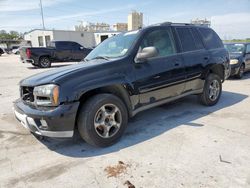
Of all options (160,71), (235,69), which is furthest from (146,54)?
(235,69)

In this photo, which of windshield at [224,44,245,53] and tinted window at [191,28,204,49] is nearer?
tinted window at [191,28,204,49]

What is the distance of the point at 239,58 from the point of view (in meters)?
9.27

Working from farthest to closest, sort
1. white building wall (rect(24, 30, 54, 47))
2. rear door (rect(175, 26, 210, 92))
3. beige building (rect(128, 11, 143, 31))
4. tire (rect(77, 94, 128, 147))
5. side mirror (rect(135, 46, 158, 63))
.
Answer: beige building (rect(128, 11, 143, 31)), white building wall (rect(24, 30, 54, 47)), rear door (rect(175, 26, 210, 92)), side mirror (rect(135, 46, 158, 63)), tire (rect(77, 94, 128, 147))

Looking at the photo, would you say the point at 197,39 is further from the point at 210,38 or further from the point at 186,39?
the point at 210,38

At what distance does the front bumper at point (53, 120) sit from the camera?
3.01 m

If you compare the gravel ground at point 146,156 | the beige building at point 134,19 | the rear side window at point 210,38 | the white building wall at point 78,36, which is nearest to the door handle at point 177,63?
the gravel ground at point 146,156

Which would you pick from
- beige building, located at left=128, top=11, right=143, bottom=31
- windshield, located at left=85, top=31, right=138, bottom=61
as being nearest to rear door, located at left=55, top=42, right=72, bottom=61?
windshield, located at left=85, top=31, right=138, bottom=61

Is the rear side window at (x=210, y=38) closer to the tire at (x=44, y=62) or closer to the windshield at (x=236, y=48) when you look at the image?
the windshield at (x=236, y=48)

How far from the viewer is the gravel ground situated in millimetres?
2689

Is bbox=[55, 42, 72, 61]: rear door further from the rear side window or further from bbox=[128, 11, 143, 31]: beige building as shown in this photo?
bbox=[128, 11, 143, 31]: beige building

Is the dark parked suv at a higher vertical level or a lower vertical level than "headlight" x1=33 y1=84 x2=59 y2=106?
lower

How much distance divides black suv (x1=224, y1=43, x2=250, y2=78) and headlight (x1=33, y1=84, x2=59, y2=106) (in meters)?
7.97

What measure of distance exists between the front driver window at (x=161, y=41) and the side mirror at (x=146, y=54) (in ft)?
0.80

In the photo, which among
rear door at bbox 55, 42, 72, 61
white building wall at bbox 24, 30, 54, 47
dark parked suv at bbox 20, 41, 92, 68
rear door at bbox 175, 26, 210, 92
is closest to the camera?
rear door at bbox 175, 26, 210, 92
